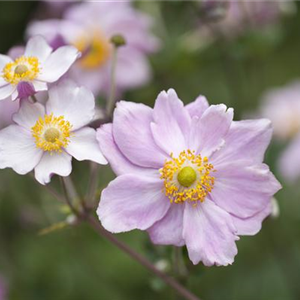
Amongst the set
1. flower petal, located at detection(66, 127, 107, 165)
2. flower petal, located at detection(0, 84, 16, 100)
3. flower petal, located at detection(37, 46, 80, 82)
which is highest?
flower petal, located at detection(37, 46, 80, 82)

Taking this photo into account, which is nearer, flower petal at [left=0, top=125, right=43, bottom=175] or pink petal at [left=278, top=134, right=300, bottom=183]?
flower petal at [left=0, top=125, right=43, bottom=175]

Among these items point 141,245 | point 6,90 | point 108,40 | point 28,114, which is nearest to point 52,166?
point 28,114

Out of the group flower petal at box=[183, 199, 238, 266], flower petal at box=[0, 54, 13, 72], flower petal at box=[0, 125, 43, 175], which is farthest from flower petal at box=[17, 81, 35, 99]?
flower petal at box=[183, 199, 238, 266]

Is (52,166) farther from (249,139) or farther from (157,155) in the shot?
(249,139)

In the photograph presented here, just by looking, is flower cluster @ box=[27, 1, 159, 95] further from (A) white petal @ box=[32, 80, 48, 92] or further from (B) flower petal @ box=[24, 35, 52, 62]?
(A) white petal @ box=[32, 80, 48, 92]

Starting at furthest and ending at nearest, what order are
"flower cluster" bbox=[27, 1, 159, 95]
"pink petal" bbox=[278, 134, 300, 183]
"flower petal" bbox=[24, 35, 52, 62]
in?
"flower cluster" bbox=[27, 1, 159, 95], "pink petal" bbox=[278, 134, 300, 183], "flower petal" bbox=[24, 35, 52, 62]

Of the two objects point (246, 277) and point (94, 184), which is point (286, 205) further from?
point (94, 184)
